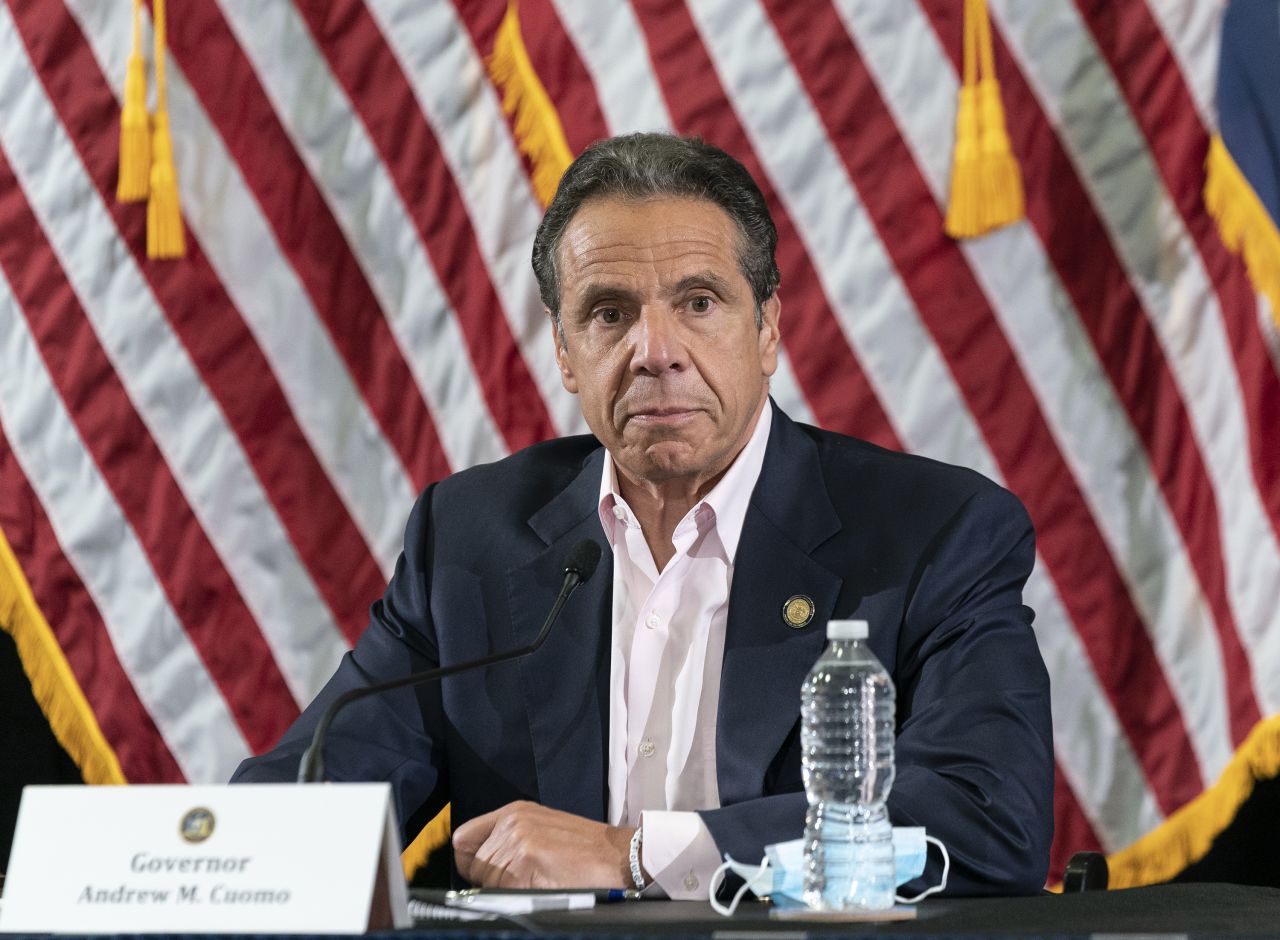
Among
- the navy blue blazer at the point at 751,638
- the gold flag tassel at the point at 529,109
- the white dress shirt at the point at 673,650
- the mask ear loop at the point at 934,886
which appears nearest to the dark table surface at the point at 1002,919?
the mask ear loop at the point at 934,886

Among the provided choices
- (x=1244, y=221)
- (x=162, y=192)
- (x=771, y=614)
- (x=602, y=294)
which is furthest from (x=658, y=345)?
(x=162, y=192)

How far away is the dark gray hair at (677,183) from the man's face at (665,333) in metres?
0.02

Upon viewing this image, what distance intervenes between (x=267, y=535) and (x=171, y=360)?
0.43m

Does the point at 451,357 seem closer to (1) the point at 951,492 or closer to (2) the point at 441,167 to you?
(2) the point at 441,167

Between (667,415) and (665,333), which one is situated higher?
(665,333)

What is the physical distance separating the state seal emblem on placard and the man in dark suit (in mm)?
740

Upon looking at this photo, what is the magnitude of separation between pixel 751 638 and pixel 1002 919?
2.92 feet

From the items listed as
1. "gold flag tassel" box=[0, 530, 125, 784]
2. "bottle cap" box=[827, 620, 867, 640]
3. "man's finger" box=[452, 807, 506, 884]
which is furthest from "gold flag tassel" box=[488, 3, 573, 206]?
"bottle cap" box=[827, 620, 867, 640]

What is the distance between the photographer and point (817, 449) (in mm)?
2420

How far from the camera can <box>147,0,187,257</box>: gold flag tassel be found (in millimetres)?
3254

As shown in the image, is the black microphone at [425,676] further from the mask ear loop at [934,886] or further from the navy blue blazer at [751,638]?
the mask ear loop at [934,886]

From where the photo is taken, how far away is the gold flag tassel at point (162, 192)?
325 centimetres

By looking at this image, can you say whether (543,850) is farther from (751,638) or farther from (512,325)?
(512,325)

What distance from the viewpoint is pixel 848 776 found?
5.66 feet
